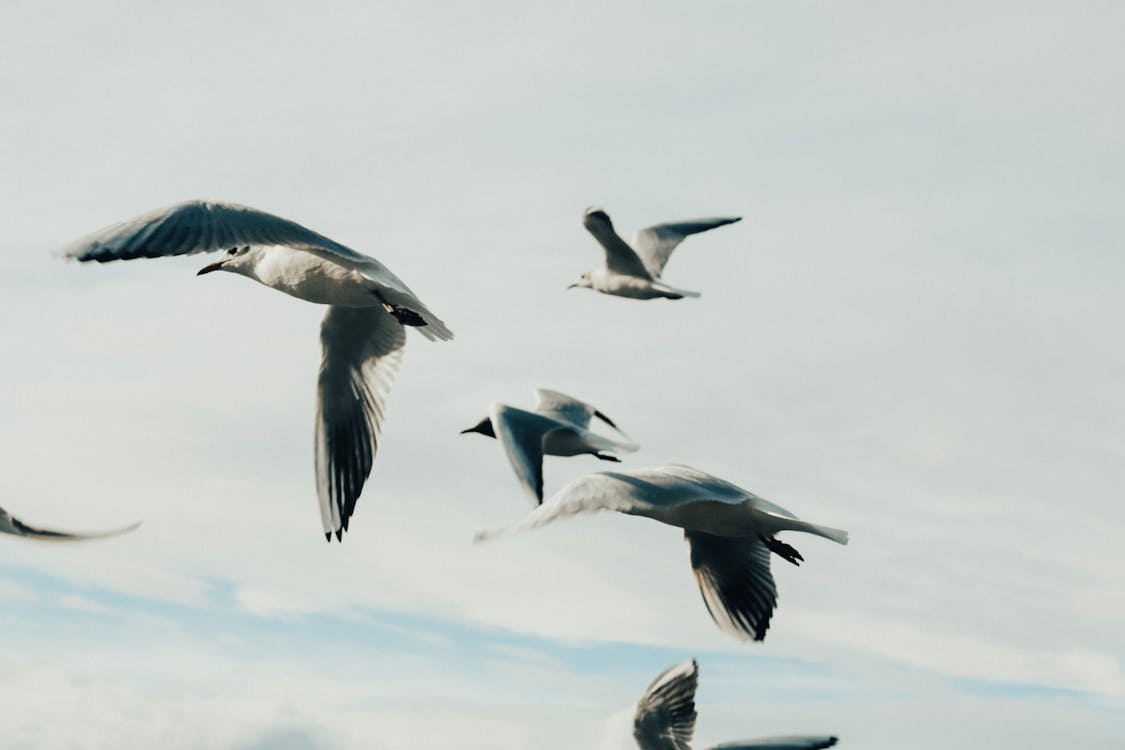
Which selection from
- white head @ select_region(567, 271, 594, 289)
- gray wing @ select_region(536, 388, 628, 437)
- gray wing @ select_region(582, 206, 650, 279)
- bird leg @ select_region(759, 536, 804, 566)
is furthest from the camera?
white head @ select_region(567, 271, 594, 289)

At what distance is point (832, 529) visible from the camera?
9867 mm

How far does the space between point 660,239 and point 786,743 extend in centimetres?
1300

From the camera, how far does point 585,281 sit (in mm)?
21734

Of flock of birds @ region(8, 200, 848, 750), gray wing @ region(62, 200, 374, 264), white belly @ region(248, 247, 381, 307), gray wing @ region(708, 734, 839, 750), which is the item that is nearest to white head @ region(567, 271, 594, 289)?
flock of birds @ region(8, 200, 848, 750)

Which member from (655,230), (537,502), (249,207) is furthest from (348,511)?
(655,230)

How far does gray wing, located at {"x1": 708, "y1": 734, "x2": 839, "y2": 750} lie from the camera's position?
29.9ft

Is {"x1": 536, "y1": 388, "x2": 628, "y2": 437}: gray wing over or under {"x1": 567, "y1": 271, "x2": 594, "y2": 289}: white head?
under

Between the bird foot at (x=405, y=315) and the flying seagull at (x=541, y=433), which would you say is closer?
the bird foot at (x=405, y=315)

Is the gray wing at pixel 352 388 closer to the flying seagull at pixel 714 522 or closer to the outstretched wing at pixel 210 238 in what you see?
the outstretched wing at pixel 210 238

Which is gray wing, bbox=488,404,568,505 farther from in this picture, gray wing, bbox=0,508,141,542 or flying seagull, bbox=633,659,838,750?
gray wing, bbox=0,508,141,542

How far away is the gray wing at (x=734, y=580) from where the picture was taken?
11305 millimetres

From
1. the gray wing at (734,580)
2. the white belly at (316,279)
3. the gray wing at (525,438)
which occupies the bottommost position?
the gray wing at (734,580)

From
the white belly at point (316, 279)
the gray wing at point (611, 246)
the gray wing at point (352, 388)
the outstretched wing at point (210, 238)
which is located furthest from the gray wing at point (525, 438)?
the gray wing at point (611, 246)

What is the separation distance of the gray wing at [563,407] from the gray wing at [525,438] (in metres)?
1.57
